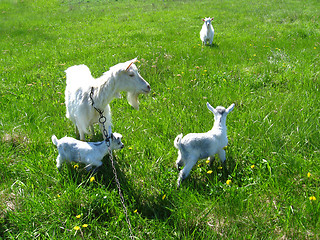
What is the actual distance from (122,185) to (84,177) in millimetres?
537

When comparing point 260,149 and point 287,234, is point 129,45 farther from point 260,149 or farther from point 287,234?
point 287,234

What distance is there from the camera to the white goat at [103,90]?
126 inches

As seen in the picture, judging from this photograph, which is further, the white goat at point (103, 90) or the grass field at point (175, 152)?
the white goat at point (103, 90)

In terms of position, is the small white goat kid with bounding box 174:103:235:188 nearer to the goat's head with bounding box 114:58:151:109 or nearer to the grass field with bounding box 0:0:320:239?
the grass field with bounding box 0:0:320:239

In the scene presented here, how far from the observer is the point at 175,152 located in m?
3.36

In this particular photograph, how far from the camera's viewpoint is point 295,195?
2580 mm

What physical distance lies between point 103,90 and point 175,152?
129 centimetres

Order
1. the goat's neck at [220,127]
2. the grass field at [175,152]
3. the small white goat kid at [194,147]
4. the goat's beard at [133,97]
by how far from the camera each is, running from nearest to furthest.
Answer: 1. the grass field at [175,152]
2. the small white goat kid at [194,147]
3. the goat's neck at [220,127]
4. the goat's beard at [133,97]

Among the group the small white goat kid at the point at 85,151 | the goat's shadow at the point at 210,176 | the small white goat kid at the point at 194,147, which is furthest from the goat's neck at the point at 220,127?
the small white goat kid at the point at 85,151

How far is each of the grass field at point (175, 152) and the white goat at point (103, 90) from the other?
624mm

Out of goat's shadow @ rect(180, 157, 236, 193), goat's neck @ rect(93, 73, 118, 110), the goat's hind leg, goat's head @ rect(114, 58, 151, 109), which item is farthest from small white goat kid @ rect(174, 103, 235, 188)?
goat's neck @ rect(93, 73, 118, 110)

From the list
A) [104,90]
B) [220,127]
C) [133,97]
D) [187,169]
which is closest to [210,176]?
[187,169]

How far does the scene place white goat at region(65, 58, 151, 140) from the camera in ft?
10.5

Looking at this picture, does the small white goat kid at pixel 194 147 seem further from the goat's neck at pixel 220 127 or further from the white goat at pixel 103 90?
the white goat at pixel 103 90
